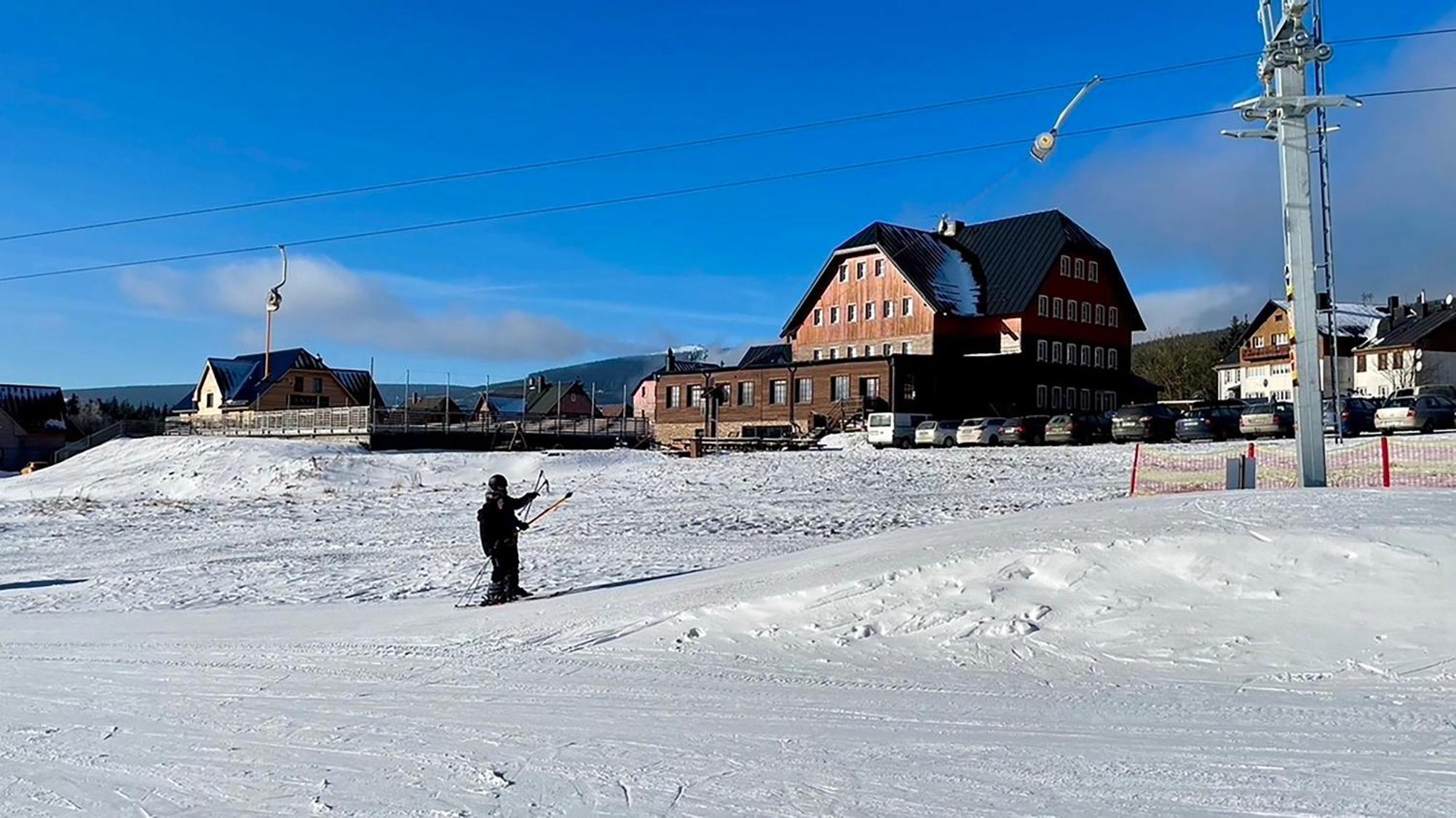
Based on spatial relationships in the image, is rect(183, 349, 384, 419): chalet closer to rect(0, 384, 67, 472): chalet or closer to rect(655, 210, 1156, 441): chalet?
rect(0, 384, 67, 472): chalet

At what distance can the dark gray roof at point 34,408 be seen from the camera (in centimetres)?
9600

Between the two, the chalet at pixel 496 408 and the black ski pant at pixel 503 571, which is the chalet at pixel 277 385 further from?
the black ski pant at pixel 503 571

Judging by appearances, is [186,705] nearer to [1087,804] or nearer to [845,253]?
[1087,804]

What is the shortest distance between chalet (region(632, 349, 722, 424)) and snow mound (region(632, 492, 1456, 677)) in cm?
5873

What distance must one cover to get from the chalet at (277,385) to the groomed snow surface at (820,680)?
228 ft

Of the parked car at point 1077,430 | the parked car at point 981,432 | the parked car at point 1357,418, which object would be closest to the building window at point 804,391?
the parked car at point 981,432

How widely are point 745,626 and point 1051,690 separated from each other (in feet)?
11.1

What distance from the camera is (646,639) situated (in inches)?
423

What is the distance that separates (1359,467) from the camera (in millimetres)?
19906

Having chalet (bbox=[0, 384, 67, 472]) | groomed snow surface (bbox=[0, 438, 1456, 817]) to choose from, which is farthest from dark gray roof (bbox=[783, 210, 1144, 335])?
chalet (bbox=[0, 384, 67, 472])

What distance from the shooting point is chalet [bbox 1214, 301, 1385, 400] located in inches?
3593

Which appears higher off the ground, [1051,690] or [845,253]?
[845,253]

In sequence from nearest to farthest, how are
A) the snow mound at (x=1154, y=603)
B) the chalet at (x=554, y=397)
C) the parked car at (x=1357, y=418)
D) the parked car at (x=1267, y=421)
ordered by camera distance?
the snow mound at (x=1154, y=603), the parked car at (x=1357, y=418), the parked car at (x=1267, y=421), the chalet at (x=554, y=397)

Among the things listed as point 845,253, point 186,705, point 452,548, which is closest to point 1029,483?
point 452,548
